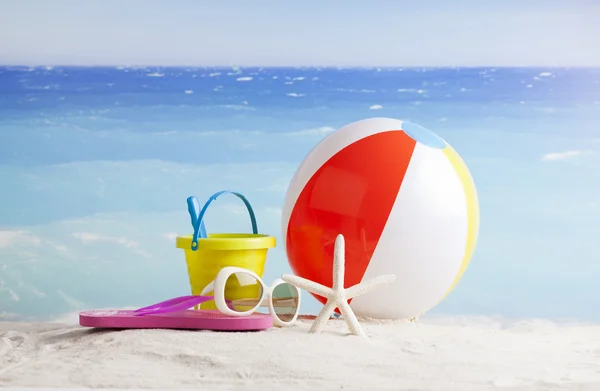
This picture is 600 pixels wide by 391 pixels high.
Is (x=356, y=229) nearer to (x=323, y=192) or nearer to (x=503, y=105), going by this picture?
(x=323, y=192)

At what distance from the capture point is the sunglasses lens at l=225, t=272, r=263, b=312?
305 centimetres

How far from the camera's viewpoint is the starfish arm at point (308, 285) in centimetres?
285

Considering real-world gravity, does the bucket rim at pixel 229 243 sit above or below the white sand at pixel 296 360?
above

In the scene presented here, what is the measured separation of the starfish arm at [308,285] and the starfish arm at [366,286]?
71mm

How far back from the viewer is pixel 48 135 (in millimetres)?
5645

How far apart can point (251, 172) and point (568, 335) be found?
2.79 metres

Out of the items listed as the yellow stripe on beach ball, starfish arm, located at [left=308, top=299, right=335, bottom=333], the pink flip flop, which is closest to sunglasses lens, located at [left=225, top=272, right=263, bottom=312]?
the pink flip flop

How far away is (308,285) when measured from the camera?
2863mm

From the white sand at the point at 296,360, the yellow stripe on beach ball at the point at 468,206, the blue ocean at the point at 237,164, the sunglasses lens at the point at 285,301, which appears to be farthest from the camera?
the blue ocean at the point at 237,164

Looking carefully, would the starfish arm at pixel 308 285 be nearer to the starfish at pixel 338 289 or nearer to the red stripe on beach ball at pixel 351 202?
the starfish at pixel 338 289

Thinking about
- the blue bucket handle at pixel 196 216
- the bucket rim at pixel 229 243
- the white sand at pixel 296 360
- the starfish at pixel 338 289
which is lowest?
the white sand at pixel 296 360

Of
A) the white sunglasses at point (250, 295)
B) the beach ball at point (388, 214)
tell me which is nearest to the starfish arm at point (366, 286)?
the beach ball at point (388, 214)

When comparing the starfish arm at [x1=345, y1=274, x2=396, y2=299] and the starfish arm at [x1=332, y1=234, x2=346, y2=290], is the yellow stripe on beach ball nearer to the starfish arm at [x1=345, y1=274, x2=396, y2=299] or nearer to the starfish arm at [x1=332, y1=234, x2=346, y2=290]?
the starfish arm at [x1=345, y1=274, x2=396, y2=299]

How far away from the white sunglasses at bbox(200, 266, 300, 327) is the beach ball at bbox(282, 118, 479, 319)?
0.18 meters
